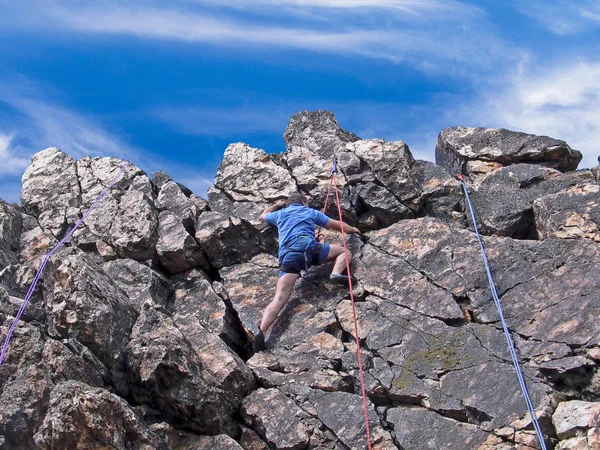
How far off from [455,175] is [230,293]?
632cm

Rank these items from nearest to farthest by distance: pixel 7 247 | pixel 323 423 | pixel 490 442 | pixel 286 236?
pixel 490 442 < pixel 323 423 < pixel 286 236 < pixel 7 247

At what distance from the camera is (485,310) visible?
11.8 meters

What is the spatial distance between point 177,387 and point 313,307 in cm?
336

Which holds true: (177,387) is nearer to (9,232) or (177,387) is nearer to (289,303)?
(289,303)

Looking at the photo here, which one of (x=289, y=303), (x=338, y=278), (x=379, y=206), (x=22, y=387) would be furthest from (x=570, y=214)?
(x=22, y=387)

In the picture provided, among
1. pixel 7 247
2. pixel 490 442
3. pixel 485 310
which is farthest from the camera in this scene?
pixel 7 247

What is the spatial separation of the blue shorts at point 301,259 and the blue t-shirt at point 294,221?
23 cm

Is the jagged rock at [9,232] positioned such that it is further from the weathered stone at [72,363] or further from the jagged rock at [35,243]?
the weathered stone at [72,363]

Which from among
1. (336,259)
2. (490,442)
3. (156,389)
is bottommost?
(156,389)

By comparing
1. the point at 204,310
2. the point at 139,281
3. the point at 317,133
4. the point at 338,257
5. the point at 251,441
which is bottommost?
the point at 251,441

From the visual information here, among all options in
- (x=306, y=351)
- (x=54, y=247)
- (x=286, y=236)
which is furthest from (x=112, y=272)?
(x=306, y=351)

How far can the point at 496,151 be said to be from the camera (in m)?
15.9

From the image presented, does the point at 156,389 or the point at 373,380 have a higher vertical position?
the point at 373,380

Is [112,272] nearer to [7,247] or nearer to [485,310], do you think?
[7,247]
